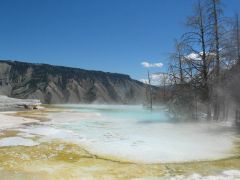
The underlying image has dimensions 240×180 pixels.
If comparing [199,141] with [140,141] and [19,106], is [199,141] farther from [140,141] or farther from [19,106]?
[19,106]

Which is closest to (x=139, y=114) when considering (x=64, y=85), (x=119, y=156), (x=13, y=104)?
(x=13, y=104)

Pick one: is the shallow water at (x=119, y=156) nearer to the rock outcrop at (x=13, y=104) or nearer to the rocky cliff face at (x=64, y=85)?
the rock outcrop at (x=13, y=104)

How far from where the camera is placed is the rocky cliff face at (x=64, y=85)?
153m

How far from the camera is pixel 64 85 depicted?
163375 mm

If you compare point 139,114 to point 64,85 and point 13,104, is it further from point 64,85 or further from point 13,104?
point 64,85

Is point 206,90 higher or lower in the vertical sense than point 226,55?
lower

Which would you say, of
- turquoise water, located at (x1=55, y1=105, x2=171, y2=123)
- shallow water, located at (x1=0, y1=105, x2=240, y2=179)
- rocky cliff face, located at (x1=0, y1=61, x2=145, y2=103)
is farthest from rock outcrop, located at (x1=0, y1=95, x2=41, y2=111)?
rocky cliff face, located at (x1=0, y1=61, x2=145, y2=103)

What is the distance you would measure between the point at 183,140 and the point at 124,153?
394 cm

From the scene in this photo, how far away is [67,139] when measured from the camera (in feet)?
48.2

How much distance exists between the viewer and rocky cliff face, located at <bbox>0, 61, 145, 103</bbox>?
153m

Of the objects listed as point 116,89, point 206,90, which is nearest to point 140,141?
point 206,90

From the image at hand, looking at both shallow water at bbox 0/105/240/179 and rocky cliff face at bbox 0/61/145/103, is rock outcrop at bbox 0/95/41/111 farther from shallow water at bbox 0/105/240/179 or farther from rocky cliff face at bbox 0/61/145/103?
rocky cliff face at bbox 0/61/145/103

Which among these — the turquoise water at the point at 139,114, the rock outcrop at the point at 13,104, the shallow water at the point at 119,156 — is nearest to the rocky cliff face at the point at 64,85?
the turquoise water at the point at 139,114

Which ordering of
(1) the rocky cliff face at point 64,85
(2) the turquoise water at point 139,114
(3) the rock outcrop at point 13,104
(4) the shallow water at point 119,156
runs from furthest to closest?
(1) the rocky cliff face at point 64,85 → (3) the rock outcrop at point 13,104 → (2) the turquoise water at point 139,114 → (4) the shallow water at point 119,156
